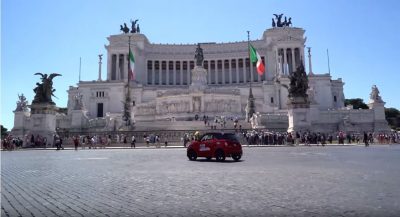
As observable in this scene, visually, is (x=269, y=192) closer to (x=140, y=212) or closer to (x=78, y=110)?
(x=140, y=212)

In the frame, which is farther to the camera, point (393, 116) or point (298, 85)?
point (393, 116)

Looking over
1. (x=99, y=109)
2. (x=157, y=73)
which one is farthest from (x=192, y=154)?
(x=157, y=73)

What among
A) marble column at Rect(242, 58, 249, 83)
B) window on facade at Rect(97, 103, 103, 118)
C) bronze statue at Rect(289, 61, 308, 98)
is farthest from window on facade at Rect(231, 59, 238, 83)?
bronze statue at Rect(289, 61, 308, 98)

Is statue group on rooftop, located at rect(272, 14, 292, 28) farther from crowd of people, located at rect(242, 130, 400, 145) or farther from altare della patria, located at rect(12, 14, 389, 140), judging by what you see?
crowd of people, located at rect(242, 130, 400, 145)

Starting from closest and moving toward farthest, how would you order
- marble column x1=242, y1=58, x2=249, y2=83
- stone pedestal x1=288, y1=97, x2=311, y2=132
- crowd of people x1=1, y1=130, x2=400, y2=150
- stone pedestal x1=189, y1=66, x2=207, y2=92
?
1. crowd of people x1=1, y1=130, x2=400, y2=150
2. stone pedestal x1=288, y1=97, x2=311, y2=132
3. stone pedestal x1=189, y1=66, x2=207, y2=92
4. marble column x1=242, y1=58, x2=249, y2=83

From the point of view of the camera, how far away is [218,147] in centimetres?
1736

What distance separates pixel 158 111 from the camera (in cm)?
6906

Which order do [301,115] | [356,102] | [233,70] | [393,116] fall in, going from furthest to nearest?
[356,102] < [233,70] < [393,116] < [301,115]

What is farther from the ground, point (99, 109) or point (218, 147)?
point (99, 109)

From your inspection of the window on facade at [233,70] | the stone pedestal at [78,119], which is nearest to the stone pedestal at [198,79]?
the stone pedestal at [78,119]

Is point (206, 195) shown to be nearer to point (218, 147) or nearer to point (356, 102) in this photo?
point (218, 147)

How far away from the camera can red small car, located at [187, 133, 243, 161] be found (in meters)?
17.1

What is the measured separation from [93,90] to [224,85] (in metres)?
35.0

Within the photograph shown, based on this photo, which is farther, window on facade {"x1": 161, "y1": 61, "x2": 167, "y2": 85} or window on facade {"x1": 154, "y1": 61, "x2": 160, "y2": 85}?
window on facade {"x1": 161, "y1": 61, "x2": 167, "y2": 85}
